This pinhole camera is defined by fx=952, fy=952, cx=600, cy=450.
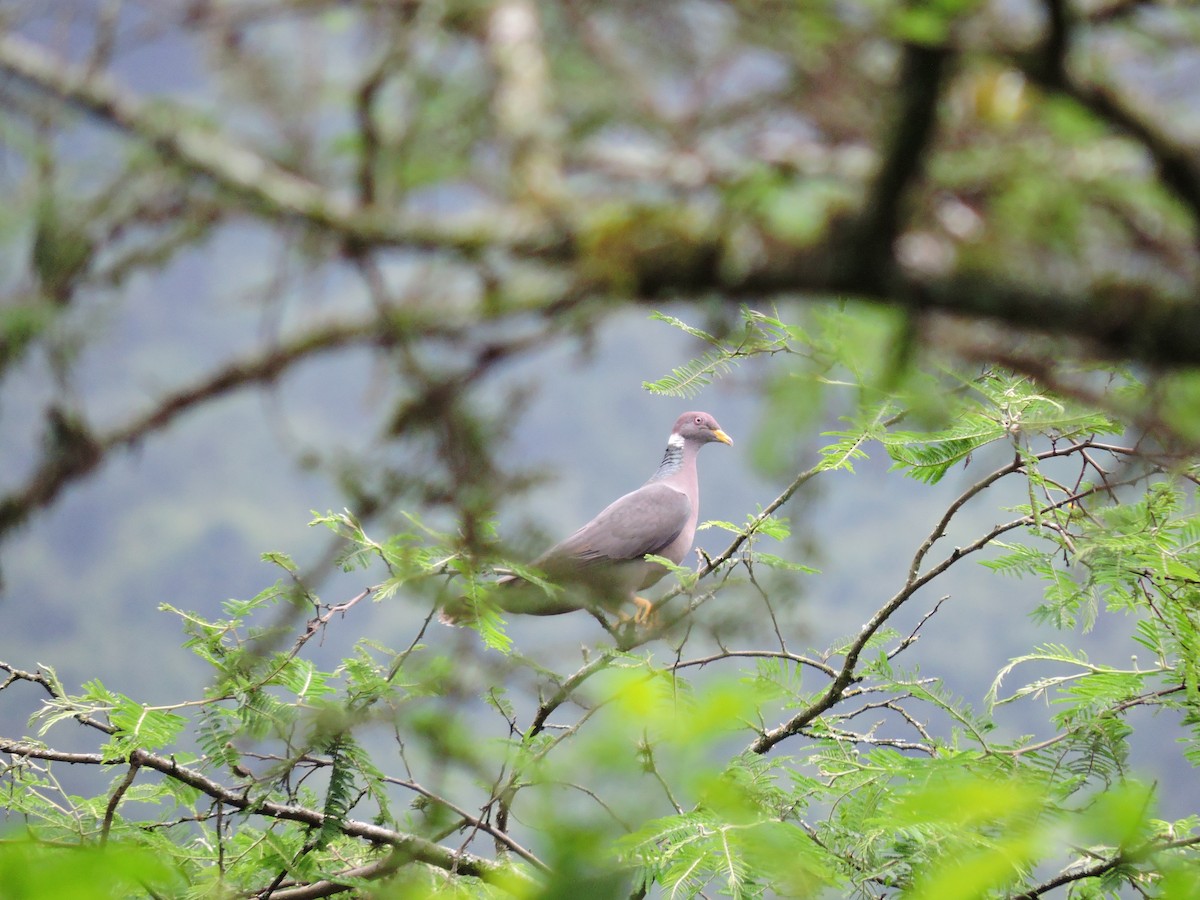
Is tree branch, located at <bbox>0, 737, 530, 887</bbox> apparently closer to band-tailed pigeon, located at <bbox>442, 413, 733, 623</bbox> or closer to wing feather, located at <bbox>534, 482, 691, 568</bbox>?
band-tailed pigeon, located at <bbox>442, 413, 733, 623</bbox>

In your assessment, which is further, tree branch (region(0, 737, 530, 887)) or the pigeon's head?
the pigeon's head

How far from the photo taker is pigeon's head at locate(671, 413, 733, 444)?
597cm

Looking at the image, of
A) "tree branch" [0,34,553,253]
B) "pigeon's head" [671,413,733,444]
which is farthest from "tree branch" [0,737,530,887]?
"pigeon's head" [671,413,733,444]

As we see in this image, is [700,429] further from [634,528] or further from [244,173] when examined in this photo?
[244,173]

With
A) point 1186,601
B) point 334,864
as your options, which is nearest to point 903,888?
point 1186,601

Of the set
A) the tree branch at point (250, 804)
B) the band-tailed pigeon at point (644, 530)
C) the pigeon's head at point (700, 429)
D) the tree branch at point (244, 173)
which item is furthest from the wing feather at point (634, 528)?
the tree branch at point (244, 173)

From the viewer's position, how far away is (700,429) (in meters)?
5.99

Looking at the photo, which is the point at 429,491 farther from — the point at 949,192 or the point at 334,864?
the point at 334,864

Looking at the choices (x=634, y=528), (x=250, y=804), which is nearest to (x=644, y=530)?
(x=634, y=528)

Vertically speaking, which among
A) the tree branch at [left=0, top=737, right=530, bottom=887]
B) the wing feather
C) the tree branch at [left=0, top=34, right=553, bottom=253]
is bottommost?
the tree branch at [left=0, top=737, right=530, bottom=887]

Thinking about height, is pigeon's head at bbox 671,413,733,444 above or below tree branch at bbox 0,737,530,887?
above

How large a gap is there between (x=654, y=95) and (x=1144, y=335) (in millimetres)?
568

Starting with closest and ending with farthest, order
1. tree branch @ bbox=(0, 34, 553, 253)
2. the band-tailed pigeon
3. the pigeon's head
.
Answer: tree branch @ bbox=(0, 34, 553, 253), the band-tailed pigeon, the pigeon's head

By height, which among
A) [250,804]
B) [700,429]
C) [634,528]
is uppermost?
[700,429]
